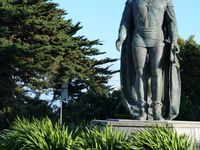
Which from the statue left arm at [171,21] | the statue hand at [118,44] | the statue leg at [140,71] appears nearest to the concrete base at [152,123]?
the statue leg at [140,71]

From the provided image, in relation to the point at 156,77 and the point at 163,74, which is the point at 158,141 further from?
the point at 163,74

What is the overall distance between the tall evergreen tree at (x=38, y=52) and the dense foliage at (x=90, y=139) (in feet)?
68.7

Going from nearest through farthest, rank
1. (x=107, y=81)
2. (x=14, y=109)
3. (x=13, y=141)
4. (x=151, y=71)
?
(x=13, y=141) < (x=151, y=71) < (x=14, y=109) < (x=107, y=81)

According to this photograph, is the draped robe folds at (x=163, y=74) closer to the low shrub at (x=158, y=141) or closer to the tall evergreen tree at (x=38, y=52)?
the low shrub at (x=158, y=141)

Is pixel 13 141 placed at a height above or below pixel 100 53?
below

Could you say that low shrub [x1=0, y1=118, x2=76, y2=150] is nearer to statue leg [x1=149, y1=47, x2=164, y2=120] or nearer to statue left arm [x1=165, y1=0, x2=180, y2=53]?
statue leg [x1=149, y1=47, x2=164, y2=120]

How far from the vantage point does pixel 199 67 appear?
32719mm

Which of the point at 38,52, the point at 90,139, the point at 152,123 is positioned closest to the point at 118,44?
the point at 152,123

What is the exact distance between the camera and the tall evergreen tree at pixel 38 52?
105 feet

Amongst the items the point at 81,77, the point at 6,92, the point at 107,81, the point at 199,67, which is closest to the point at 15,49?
the point at 6,92

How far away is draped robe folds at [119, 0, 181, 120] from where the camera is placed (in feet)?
36.5

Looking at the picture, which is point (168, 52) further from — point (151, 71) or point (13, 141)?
point (13, 141)

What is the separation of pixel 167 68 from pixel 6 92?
21258 mm

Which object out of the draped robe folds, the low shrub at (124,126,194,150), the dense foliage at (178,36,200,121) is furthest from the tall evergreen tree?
the low shrub at (124,126,194,150)
